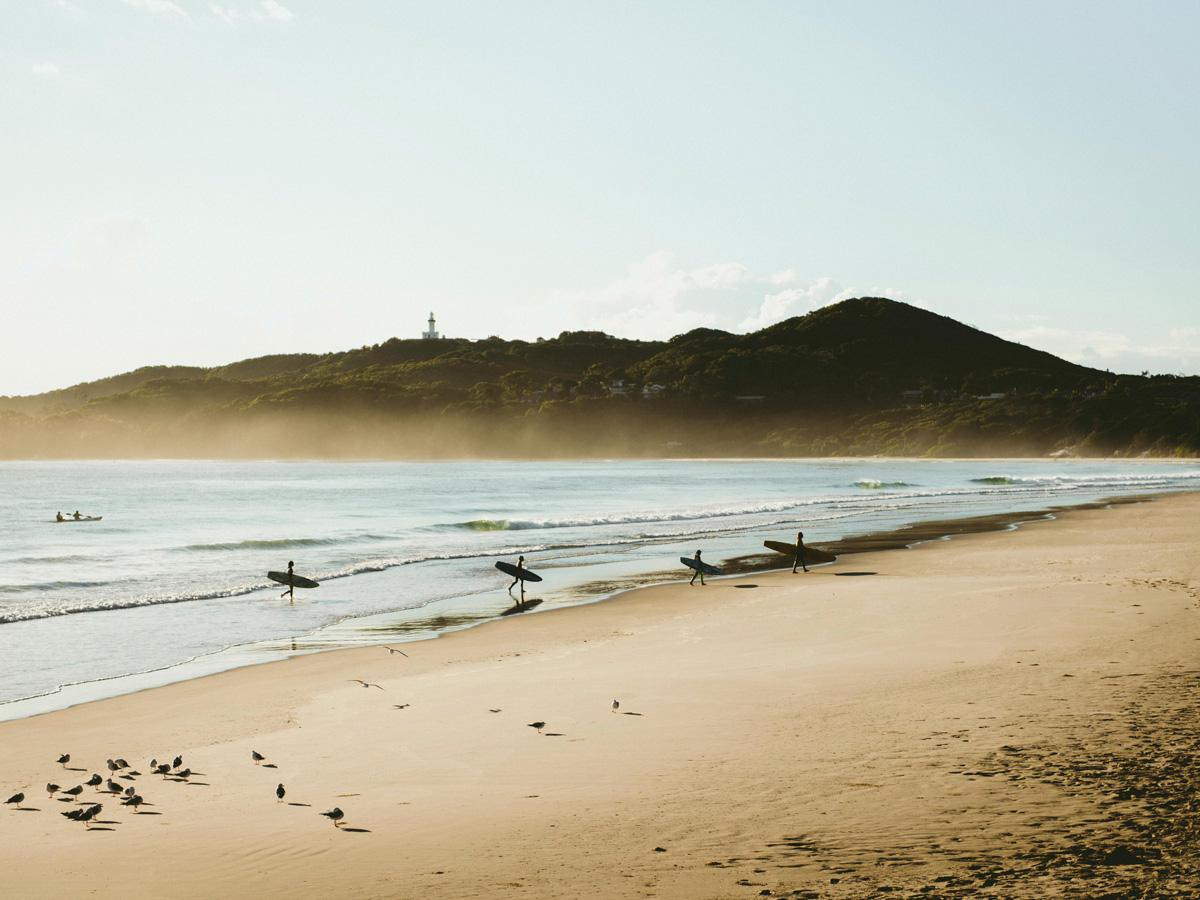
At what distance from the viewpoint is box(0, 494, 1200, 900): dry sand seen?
5004 millimetres

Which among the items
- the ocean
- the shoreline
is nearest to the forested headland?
the ocean

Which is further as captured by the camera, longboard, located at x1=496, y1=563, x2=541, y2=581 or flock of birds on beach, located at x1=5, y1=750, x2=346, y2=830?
longboard, located at x1=496, y1=563, x2=541, y2=581

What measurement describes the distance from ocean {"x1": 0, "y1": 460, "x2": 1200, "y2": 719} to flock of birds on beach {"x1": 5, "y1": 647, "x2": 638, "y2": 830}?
335cm

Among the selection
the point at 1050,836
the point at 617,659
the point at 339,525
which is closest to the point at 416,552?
the point at 339,525

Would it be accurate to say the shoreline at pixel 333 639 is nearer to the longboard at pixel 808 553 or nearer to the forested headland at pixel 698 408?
the longboard at pixel 808 553

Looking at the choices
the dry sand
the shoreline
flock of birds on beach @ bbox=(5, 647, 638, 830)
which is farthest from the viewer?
the shoreline

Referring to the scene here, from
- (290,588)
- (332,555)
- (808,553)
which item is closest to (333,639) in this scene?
(290,588)

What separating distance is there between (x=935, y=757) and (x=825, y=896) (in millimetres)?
2566

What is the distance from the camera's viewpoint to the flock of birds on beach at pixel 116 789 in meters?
6.15

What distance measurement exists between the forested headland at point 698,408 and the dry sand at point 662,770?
417 ft

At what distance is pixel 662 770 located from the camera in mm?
6844

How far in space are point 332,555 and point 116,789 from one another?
21.4 metres

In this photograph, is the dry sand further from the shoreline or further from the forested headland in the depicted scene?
the forested headland

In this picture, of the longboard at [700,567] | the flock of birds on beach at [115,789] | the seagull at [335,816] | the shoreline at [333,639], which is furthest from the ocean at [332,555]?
the seagull at [335,816]
